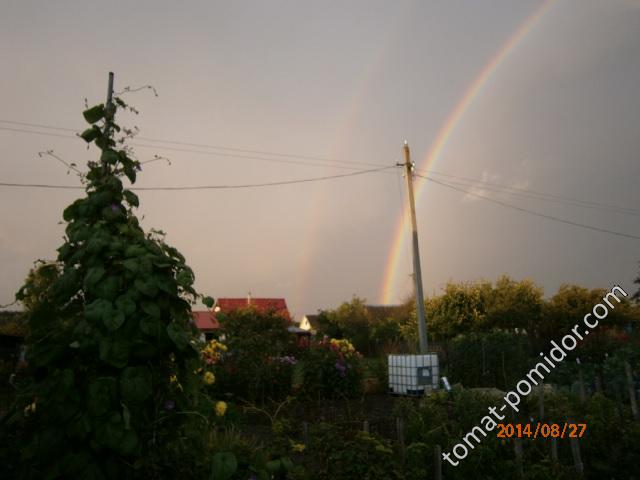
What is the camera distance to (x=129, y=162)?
92.0 inches

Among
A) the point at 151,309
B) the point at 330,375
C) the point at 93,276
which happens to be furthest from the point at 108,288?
the point at 330,375

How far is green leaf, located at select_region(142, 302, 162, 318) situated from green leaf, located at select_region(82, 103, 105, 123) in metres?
0.98

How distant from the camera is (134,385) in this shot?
6.09 ft

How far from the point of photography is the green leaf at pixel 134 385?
1.85 m

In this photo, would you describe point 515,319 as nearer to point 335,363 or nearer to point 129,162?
point 335,363

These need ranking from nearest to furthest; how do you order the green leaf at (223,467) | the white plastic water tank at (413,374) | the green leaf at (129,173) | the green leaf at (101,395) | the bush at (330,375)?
1. the green leaf at (101,395)
2. the green leaf at (223,467)
3. the green leaf at (129,173)
4. the bush at (330,375)
5. the white plastic water tank at (413,374)

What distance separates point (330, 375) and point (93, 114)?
841 cm

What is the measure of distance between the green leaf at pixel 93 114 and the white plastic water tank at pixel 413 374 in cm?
959

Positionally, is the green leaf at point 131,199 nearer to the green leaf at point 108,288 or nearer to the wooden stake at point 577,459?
the green leaf at point 108,288

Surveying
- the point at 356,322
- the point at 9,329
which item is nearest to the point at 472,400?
the point at 9,329

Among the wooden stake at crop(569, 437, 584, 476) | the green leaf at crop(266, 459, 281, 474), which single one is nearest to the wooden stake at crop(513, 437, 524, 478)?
the wooden stake at crop(569, 437, 584, 476)

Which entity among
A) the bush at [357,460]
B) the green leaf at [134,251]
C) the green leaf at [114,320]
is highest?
the green leaf at [134,251]

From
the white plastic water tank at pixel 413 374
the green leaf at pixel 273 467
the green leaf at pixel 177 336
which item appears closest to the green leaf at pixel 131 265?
the green leaf at pixel 177 336

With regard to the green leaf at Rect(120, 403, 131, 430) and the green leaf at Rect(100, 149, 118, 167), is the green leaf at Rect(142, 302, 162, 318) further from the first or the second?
the green leaf at Rect(100, 149, 118, 167)
